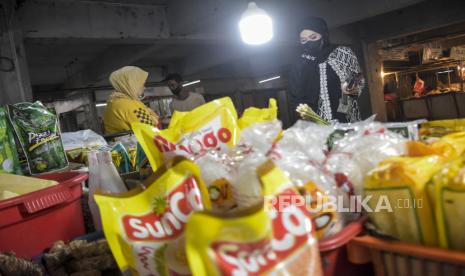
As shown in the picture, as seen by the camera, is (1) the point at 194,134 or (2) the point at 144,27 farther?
(2) the point at 144,27

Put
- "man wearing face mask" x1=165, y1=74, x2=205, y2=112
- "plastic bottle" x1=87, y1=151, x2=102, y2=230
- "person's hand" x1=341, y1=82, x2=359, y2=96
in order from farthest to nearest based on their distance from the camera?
"man wearing face mask" x1=165, y1=74, x2=205, y2=112
"person's hand" x1=341, y1=82, x2=359, y2=96
"plastic bottle" x1=87, y1=151, x2=102, y2=230

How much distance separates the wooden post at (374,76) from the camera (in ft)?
21.7

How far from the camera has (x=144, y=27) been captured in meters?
4.11

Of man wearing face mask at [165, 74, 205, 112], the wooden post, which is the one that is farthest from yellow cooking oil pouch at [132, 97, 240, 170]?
the wooden post

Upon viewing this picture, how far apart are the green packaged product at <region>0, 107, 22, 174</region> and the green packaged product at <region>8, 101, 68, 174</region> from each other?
0.03m

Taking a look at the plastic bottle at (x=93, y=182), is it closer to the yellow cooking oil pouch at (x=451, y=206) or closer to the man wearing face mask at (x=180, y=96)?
the yellow cooking oil pouch at (x=451, y=206)

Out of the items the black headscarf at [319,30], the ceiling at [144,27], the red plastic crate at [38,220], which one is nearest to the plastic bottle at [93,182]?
the red plastic crate at [38,220]

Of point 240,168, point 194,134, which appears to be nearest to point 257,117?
point 194,134

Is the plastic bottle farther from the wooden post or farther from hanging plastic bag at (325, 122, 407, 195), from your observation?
the wooden post

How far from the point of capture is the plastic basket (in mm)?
481

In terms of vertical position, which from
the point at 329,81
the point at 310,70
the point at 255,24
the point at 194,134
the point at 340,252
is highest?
the point at 255,24

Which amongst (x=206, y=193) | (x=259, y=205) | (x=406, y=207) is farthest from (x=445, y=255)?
(x=206, y=193)

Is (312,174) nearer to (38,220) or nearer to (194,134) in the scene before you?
(194,134)

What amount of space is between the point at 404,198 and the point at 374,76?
682 centimetres
